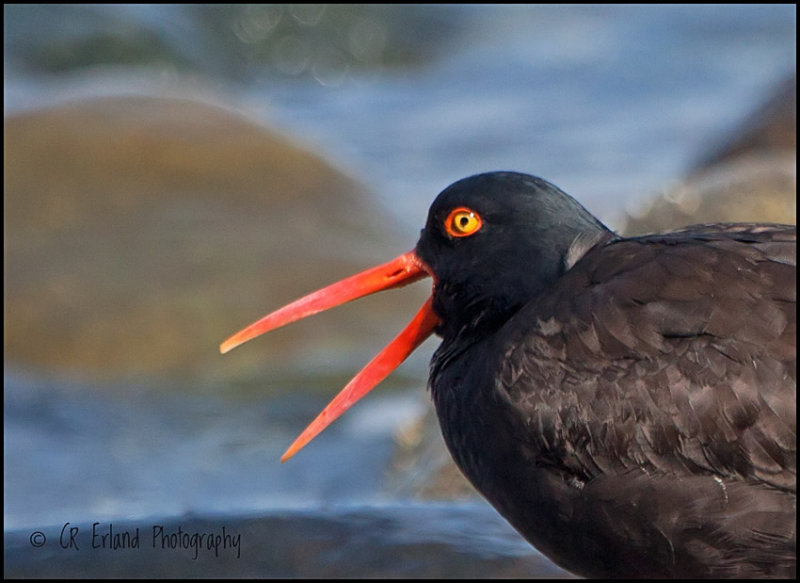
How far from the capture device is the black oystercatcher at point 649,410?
412cm

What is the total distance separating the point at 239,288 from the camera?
9.44 metres

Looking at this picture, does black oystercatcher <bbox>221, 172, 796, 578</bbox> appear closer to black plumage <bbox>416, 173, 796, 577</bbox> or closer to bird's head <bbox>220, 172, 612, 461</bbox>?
black plumage <bbox>416, 173, 796, 577</bbox>

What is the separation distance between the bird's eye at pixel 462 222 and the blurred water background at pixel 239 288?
115cm

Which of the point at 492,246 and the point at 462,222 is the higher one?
the point at 462,222

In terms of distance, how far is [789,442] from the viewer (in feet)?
13.4

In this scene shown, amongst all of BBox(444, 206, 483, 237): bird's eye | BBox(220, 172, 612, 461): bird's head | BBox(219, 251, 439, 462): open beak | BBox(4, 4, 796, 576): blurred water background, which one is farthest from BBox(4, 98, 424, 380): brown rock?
BBox(444, 206, 483, 237): bird's eye

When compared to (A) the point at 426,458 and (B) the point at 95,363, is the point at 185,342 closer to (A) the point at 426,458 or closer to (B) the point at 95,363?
(B) the point at 95,363

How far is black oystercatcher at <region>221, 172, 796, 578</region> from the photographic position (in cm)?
412

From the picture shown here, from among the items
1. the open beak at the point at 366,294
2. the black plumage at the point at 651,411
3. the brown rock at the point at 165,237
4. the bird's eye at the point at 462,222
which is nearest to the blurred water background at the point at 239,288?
the brown rock at the point at 165,237

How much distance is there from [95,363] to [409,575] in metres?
4.79

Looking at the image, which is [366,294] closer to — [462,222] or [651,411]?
[462,222]

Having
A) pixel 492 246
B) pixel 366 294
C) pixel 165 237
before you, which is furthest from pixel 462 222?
pixel 165 237

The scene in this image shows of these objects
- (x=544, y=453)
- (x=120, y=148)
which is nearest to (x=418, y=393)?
(x=120, y=148)

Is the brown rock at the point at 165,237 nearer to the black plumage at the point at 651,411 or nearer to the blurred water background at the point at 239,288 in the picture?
the blurred water background at the point at 239,288
